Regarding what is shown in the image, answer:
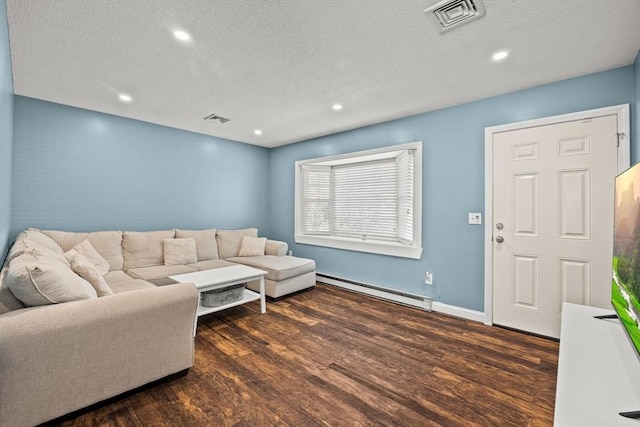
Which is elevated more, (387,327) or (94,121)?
(94,121)

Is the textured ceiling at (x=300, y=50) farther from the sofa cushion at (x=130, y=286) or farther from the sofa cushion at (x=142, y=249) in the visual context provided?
the sofa cushion at (x=130, y=286)

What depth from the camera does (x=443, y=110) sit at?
328 cm

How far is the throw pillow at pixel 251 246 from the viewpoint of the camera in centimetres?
449

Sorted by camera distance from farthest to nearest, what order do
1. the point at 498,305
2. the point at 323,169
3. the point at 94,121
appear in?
the point at 323,169 < the point at 94,121 < the point at 498,305

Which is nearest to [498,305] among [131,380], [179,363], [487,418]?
[487,418]

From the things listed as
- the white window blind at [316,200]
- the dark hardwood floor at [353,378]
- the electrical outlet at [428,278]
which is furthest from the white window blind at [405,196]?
the white window blind at [316,200]

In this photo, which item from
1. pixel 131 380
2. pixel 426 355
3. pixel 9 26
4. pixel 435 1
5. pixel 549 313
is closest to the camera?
pixel 435 1

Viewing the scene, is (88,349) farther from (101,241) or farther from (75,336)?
(101,241)

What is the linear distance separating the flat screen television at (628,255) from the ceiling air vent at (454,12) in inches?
47.4

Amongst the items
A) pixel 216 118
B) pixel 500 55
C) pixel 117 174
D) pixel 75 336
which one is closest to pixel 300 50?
pixel 500 55

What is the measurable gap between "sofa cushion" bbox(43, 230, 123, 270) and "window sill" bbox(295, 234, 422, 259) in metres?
2.62

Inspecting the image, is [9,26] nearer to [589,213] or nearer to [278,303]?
[278,303]

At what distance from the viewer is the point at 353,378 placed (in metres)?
2.01

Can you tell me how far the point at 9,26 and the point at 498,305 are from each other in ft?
15.3
